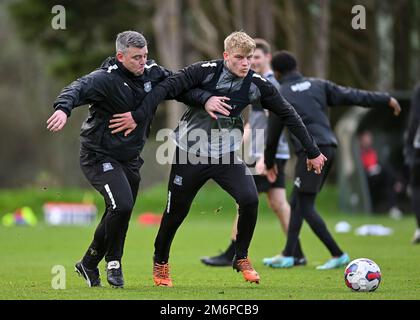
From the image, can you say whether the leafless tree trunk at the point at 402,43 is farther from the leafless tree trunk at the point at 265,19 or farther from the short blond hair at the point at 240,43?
the short blond hair at the point at 240,43

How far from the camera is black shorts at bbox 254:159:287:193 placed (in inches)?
564

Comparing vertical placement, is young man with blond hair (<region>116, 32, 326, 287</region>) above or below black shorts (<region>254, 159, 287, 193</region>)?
above

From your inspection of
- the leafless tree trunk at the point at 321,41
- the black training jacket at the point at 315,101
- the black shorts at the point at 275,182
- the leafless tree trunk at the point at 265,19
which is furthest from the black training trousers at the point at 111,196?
the leafless tree trunk at the point at 265,19

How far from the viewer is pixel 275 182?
47.9 feet

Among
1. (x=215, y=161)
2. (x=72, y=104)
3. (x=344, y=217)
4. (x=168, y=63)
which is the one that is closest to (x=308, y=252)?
(x=215, y=161)

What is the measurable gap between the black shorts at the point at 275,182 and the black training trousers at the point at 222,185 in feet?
10.8

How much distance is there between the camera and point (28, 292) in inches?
410

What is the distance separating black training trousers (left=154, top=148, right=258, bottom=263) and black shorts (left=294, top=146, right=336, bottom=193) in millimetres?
2507

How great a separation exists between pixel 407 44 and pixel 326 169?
21.5 meters

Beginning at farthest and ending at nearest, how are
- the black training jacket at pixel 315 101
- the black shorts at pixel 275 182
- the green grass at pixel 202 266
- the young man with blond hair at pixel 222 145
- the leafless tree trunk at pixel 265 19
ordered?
the leafless tree trunk at pixel 265 19 < the black shorts at pixel 275 182 < the black training jacket at pixel 315 101 < the young man with blond hair at pixel 222 145 < the green grass at pixel 202 266

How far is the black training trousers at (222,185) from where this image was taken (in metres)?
10.8

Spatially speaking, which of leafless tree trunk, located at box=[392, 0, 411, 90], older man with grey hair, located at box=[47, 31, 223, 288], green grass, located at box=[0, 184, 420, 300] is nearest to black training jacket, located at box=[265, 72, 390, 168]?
green grass, located at box=[0, 184, 420, 300]

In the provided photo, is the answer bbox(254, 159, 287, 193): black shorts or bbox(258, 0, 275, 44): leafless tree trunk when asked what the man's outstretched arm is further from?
bbox(258, 0, 275, 44): leafless tree trunk

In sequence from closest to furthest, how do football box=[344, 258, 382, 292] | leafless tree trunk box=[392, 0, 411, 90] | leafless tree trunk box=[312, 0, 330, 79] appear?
football box=[344, 258, 382, 292] < leafless tree trunk box=[312, 0, 330, 79] < leafless tree trunk box=[392, 0, 411, 90]
